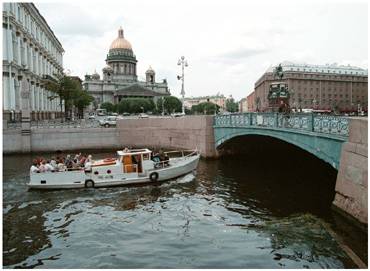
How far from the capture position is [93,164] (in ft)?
72.4

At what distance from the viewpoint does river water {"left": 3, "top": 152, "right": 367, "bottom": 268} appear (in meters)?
11.2

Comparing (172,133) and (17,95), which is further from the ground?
(17,95)

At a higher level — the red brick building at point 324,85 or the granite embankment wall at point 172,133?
the red brick building at point 324,85

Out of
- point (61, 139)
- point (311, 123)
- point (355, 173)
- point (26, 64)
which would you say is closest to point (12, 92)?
point (26, 64)

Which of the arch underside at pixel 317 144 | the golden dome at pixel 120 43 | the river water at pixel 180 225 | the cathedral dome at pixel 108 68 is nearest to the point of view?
the river water at pixel 180 225

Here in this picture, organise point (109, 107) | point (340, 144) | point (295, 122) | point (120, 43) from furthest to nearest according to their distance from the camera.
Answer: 1. point (120, 43)
2. point (109, 107)
3. point (295, 122)
4. point (340, 144)

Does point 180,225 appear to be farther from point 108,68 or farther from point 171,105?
point 108,68

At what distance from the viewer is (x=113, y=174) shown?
71.5 ft

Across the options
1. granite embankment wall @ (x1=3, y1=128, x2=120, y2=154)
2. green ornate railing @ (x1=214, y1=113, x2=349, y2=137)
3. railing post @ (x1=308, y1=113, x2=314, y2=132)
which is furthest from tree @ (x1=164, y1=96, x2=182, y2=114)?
railing post @ (x1=308, y1=113, x2=314, y2=132)

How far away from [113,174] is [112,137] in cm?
2079

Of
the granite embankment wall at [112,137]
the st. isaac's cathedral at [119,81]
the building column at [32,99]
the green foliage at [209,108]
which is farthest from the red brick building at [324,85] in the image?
the granite embankment wall at [112,137]

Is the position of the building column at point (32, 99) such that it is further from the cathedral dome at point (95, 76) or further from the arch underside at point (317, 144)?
the cathedral dome at point (95, 76)

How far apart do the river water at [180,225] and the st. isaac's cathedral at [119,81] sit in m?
116

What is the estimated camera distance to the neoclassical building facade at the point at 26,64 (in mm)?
42844
